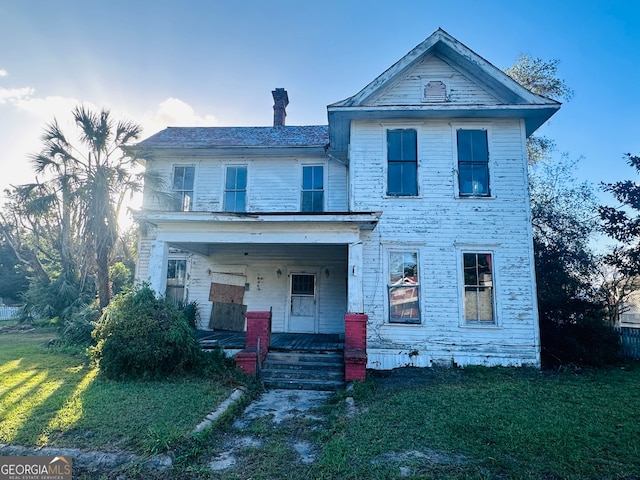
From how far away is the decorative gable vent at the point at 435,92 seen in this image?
9656 millimetres

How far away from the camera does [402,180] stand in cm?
945

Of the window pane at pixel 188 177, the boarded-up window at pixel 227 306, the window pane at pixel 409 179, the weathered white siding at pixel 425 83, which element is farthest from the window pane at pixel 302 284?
the weathered white siding at pixel 425 83

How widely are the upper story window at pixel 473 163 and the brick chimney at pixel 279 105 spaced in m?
8.24

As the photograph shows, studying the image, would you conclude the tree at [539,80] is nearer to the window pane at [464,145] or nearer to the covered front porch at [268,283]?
the window pane at [464,145]

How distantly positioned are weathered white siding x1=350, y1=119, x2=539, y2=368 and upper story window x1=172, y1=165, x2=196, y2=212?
6.25 m

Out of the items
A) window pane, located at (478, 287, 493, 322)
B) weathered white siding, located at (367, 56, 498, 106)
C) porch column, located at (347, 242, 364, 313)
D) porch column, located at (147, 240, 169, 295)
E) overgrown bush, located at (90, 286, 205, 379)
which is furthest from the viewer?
weathered white siding, located at (367, 56, 498, 106)

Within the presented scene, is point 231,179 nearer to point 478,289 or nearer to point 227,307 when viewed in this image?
point 227,307

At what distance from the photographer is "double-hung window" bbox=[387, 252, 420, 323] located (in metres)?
8.88

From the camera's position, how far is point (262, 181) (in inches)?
482

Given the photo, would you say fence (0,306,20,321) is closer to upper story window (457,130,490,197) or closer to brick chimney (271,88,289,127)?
brick chimney (271,88,289,127)

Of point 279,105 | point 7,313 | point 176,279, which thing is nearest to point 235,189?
point 176,279

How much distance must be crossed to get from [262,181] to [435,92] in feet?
20.2

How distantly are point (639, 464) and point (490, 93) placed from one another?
8.84 metres

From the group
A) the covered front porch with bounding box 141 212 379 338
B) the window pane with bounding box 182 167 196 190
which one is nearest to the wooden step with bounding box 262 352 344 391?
the covered front porch with bounding box 141 212 379 338
